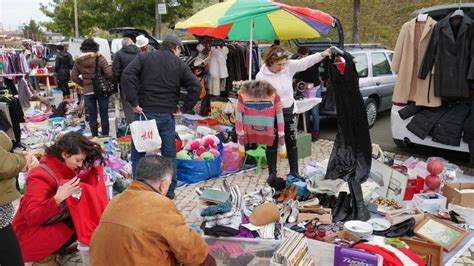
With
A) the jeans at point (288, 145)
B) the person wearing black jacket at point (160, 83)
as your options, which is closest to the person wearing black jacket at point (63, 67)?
the person wearing black jacket at point (160, 83)

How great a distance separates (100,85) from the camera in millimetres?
7391

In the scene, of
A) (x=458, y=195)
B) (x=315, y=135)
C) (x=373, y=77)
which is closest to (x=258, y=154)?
(x=315, y=135)

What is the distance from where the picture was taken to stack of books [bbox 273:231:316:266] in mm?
2897

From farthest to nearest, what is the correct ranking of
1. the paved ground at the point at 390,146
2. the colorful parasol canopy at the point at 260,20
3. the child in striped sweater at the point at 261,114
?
the paved ground at the point at 390,146, the colorful parasol canopy at the point at 260,20, the child in striped sweater at the point at 261,114

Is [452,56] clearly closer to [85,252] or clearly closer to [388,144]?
[388,144]

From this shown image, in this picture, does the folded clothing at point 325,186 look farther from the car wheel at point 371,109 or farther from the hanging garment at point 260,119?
the car wheel at point 371,109

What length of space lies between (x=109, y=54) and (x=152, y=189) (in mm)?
11126

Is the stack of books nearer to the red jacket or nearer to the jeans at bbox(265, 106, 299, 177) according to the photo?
the red jacket

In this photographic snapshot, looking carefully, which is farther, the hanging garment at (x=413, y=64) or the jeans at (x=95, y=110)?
the jeans at (x=95, y=110)

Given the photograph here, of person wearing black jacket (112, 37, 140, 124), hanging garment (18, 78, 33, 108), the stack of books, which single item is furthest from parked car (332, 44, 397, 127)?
hanging garment (18, 78, 33, 108)

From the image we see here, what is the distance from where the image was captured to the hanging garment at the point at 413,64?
19.3ft

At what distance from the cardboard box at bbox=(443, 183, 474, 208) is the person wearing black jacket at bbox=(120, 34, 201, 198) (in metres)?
3.18

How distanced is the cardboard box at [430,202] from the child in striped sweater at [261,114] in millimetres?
1643

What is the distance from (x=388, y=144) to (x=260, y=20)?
332 centimetres
